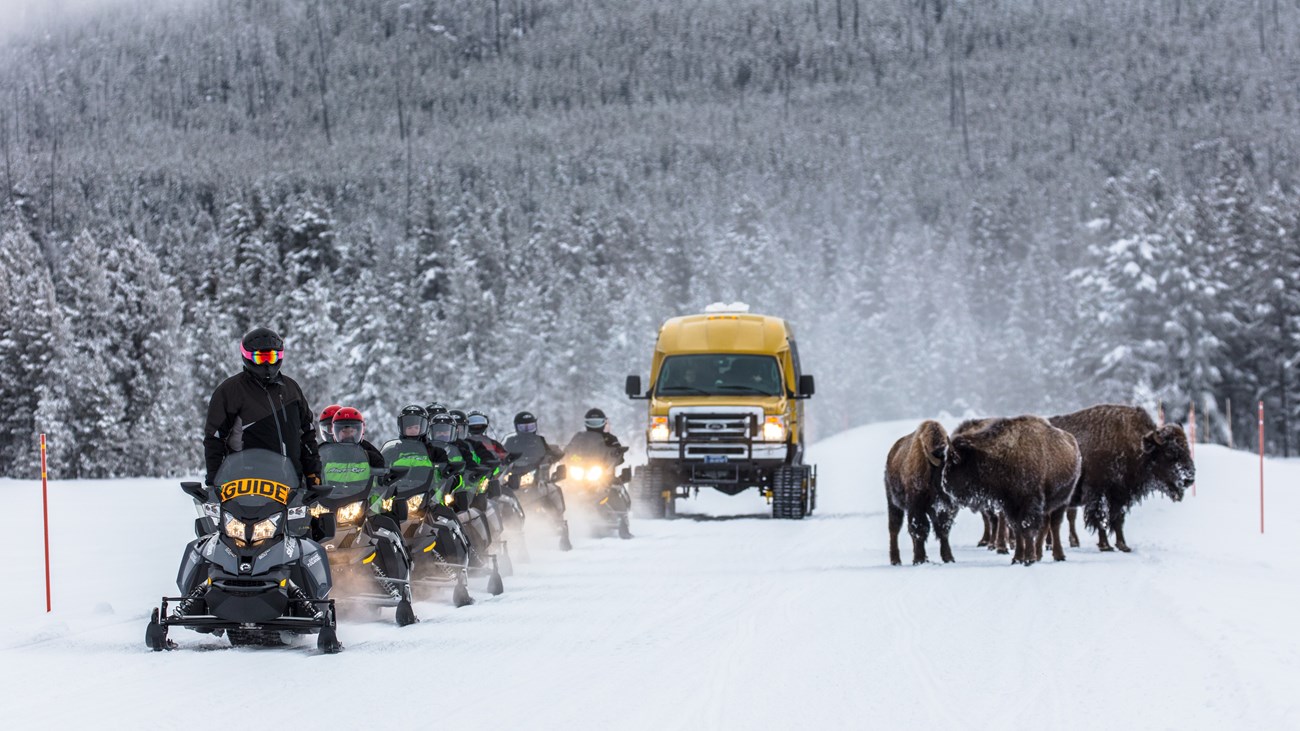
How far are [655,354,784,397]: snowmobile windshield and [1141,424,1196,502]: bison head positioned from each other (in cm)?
830

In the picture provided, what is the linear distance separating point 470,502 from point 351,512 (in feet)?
10.7

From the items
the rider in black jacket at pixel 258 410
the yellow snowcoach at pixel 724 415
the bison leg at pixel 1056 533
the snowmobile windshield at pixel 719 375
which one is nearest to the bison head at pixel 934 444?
the bison leg at pixel 1056 533

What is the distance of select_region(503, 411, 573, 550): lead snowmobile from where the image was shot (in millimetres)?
17281

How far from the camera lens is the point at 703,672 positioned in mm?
8586

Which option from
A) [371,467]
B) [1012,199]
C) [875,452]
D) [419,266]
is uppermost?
[1012,199]

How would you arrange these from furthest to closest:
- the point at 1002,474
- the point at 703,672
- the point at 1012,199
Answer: the point at 1012,199
the point at 1002,474
the point at 703,672

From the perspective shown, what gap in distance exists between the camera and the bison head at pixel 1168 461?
17578mm

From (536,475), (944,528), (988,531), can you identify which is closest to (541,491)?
(536,475)

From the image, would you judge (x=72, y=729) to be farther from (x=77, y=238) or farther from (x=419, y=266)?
(x=419, y=266)

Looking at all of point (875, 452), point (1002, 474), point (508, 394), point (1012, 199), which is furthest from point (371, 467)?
point (1012, 199)

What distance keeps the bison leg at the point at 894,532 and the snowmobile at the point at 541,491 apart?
12.8ft

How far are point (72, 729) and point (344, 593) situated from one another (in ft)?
12.9

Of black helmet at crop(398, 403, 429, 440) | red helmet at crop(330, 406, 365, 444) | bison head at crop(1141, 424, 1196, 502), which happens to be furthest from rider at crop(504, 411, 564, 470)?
bison head at crop(1141, 424, 1196, 502)

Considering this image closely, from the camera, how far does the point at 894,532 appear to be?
16016 millimetres
